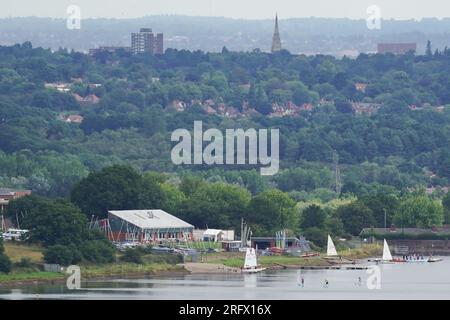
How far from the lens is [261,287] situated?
61.0m

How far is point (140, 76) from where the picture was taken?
17788 centimetres

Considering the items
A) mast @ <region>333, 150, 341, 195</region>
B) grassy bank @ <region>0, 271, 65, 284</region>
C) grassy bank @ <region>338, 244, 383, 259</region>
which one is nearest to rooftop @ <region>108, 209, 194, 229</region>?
grassy bank @ <region>338, 244, 383, 259</region>

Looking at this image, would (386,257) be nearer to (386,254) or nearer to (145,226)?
(386,254)

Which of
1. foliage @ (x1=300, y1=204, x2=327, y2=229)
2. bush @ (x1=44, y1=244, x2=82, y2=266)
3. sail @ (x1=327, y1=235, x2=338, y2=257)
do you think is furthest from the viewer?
foliage @ (x1=300, y1=204, x2=327, y2=229)

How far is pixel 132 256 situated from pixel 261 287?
7063 mm

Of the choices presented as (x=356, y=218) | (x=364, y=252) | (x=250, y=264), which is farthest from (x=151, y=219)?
(x=356, y=218)

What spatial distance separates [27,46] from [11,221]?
380 ft

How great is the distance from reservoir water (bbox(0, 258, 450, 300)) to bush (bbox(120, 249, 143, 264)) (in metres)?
1.48

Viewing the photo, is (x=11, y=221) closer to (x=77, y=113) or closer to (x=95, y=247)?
(x=95, y=247)

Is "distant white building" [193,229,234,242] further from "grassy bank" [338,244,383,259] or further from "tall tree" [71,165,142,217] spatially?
"grassy bank" [338,244,383,259]

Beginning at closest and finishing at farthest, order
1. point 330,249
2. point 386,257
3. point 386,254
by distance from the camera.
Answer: point 330,249, point 386,257, point 386,254

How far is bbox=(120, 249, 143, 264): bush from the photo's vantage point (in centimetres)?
6681

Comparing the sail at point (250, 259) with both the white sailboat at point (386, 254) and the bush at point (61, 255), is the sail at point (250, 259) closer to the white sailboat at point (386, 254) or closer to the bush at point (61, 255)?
the bush at point (61, 255)
